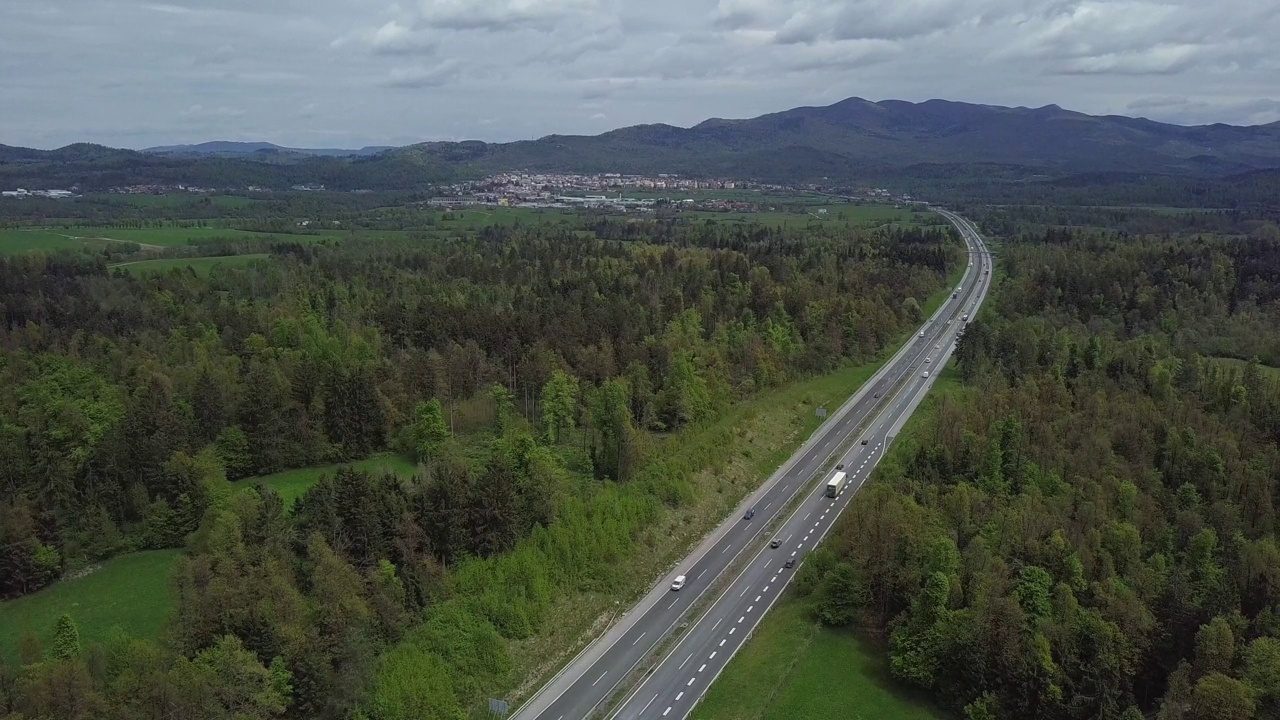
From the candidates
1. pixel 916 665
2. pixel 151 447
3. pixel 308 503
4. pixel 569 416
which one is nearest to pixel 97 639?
pixel 308 503

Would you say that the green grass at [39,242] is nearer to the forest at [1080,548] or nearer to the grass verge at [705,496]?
the grass verge at [705,496]

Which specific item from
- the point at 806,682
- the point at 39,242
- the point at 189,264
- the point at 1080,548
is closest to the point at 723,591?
the point at 806,682

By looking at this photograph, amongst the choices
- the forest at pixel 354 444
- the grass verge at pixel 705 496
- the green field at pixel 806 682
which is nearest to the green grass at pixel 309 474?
the forest at pixel 354 444

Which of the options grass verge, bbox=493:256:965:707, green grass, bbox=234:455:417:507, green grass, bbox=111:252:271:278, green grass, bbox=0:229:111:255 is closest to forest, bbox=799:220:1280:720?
grass verge, bbox=493:256:965:707

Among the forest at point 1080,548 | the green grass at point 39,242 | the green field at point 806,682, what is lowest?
the green field at point 806,682

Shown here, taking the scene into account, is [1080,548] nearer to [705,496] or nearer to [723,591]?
[723,591]

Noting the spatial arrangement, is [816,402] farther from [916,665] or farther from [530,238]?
[530,238]
